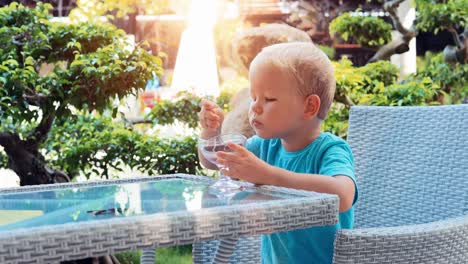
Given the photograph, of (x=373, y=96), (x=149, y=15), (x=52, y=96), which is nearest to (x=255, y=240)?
(x=52, y=96)

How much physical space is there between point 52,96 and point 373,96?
4.85 ft

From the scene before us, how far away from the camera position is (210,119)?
4.98ft

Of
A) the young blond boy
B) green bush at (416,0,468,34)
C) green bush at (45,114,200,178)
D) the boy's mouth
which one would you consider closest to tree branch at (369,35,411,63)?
green bush at (416,0,468,34)

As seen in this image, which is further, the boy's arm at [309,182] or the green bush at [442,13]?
the green bush at [442,13]

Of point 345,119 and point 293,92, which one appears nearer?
point 293,92

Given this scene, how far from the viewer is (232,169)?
1269 mm

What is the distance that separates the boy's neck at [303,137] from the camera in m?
1.54

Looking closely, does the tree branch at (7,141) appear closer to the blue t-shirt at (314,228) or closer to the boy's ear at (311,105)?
the blue t-shirt at (314,228)

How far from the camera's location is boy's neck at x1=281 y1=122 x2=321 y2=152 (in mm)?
1542

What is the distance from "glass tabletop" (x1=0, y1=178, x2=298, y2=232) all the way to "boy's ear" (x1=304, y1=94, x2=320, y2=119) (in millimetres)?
230

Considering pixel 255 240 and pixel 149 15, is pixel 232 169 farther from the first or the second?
pixel 149 15

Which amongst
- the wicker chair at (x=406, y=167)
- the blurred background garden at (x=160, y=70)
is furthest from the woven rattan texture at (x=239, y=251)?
the blurred background garden at (x=160, y=70)

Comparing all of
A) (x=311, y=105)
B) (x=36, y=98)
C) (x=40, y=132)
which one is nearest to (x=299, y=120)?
(x=311, y=105)

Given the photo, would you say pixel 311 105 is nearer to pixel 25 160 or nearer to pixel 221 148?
pixel 221 148
